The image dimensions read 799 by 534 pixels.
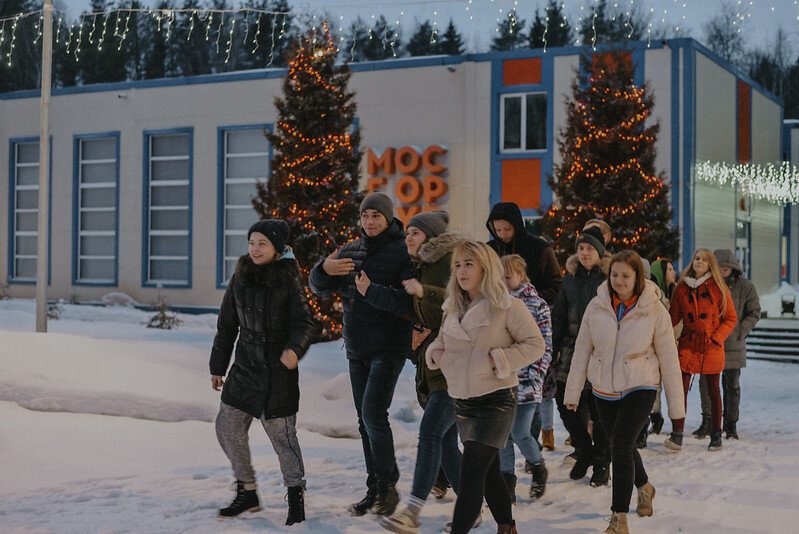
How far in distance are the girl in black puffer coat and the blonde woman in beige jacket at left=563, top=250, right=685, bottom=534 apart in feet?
5.69

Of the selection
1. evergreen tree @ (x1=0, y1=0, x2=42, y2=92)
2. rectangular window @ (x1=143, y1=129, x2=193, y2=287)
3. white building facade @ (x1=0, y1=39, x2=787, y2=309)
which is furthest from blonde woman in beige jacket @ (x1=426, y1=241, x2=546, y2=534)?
evergreen tree @ (x1=0, y1=0, x2=42, y2=92)

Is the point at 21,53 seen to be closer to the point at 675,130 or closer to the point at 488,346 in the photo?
the point at 675,130

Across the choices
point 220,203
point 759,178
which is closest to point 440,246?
point 220,203

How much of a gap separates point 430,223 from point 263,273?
1.14 m

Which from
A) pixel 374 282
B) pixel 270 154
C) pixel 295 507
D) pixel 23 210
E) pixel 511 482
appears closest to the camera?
pixel 295 507

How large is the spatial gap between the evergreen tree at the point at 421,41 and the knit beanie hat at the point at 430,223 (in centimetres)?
4948

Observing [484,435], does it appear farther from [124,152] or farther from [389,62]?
[124,152]

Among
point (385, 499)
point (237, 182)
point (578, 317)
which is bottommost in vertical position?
point (385, 499)

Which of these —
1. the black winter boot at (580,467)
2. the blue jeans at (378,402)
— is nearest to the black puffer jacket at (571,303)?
the black winter boot at (580,467)

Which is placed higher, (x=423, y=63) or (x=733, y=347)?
(x=423, y=63)

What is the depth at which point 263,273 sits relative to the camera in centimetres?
562

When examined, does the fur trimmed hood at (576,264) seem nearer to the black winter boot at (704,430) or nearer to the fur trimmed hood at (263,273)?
the fur trimmed hood at (263,273)

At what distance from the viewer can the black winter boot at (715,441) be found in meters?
8.55

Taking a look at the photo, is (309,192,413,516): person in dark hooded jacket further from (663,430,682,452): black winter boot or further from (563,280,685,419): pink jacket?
(663,430,682,452): black winter boot
